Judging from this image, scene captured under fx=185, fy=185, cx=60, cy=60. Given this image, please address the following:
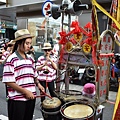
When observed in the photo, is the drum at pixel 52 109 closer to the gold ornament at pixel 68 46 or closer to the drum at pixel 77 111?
the drum at pixel 77 111

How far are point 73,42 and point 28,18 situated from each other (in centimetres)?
808

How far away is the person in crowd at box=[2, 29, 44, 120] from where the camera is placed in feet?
6.91

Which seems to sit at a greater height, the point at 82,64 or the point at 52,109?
the point at 82,64

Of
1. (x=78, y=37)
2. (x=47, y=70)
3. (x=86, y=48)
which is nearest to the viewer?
(x=86, y=48)

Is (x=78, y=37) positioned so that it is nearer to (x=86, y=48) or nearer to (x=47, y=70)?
(x=86, y=48)

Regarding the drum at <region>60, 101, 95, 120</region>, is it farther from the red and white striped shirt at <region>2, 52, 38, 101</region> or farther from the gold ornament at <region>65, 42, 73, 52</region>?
the gold ornament at <region>65, 42, 73, 52</region>

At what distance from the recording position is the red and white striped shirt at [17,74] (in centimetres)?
210

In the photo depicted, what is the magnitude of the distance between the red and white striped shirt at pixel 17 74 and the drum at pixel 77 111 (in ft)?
1.62

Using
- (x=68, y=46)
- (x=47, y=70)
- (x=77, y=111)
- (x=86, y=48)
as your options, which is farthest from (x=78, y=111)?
(x=47, y=70)

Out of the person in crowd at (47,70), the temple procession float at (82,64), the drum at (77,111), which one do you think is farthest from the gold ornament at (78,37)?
the person in crowd at (47,70)

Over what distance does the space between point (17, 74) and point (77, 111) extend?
82 centimetres

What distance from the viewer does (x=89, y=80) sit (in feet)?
20.7

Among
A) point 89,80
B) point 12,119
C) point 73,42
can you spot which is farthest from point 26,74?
point 89,80

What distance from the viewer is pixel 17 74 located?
84.8 inches
